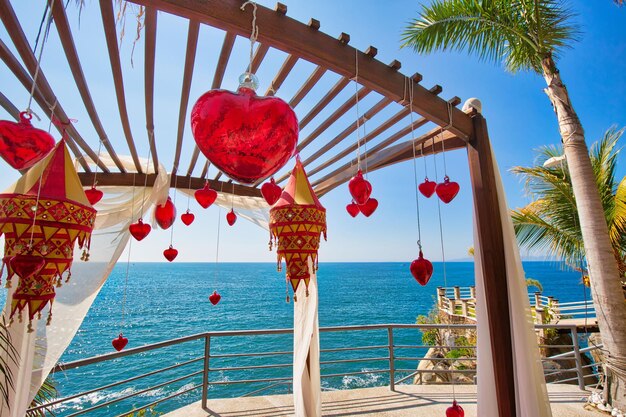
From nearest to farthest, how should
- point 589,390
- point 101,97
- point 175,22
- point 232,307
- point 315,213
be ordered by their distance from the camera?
point 175,22 → point 315,213 → point 101,97 → point 589,390 → point 232,307

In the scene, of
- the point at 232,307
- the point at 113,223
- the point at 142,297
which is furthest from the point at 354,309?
the point at 113,223

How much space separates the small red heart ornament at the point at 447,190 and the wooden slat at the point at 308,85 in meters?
0.98

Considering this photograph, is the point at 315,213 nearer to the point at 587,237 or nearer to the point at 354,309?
the point at 587,237

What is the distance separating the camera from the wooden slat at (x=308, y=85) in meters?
1.78

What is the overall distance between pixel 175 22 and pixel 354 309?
3791 centimetres

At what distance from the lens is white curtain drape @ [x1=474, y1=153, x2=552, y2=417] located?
5.55 ft

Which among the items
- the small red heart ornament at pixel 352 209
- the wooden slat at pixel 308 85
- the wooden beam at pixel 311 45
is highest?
the wooden slat at pixel 308 85

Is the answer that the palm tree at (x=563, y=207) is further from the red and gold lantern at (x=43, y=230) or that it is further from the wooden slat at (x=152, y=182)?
the red and gold lantern at (x=43, y=230)

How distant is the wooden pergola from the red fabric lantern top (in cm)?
70

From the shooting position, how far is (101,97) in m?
2.04

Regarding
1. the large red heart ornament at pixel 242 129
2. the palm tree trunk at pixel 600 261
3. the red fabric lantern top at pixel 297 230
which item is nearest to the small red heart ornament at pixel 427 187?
the red fabric lantern top at pixel 297 230

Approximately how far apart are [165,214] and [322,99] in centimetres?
181

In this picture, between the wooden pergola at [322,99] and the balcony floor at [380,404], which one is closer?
the wooden pergola at [322,99]

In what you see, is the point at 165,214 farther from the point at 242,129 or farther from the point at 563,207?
the point at 563,207
